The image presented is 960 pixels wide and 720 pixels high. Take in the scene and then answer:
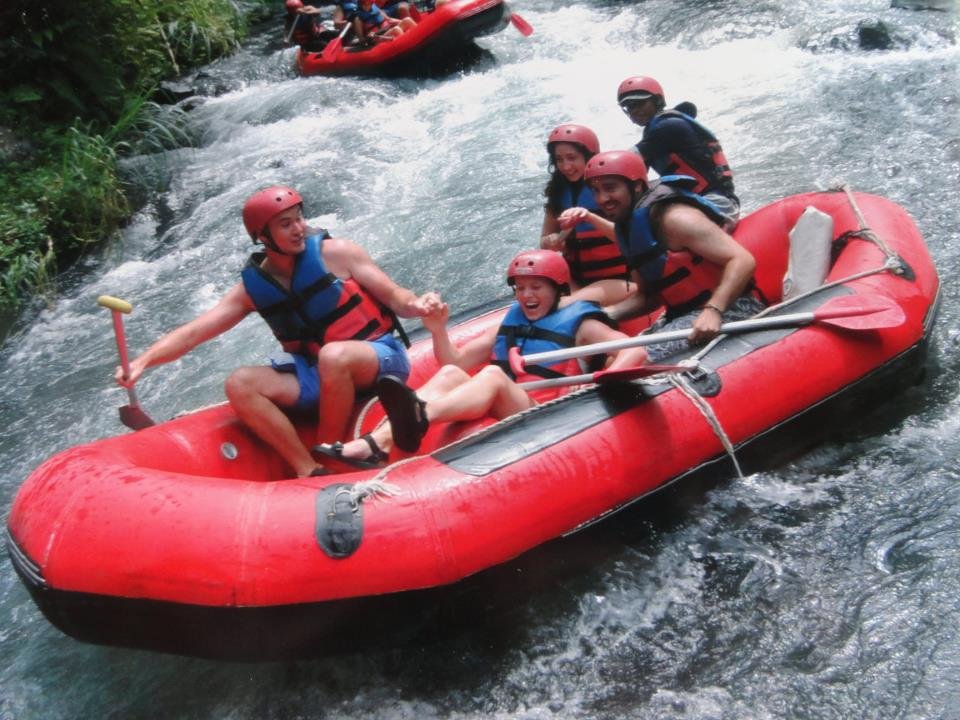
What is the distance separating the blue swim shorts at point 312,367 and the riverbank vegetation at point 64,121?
3.50m

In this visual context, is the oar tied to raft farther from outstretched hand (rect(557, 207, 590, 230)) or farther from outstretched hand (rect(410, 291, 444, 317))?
outstretched hand (rect(557, 207, 590, 230))

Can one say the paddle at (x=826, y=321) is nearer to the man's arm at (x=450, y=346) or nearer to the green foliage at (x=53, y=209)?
the man's arm at (x=450, y=346)

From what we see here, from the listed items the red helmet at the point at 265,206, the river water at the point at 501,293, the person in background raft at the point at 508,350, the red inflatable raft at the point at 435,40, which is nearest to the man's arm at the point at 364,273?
the person in background raft at the point at 508,350

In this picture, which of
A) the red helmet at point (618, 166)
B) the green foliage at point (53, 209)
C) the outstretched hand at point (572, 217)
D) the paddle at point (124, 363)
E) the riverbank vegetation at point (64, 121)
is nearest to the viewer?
the paddle at point (124, 363)

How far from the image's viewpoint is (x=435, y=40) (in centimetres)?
924

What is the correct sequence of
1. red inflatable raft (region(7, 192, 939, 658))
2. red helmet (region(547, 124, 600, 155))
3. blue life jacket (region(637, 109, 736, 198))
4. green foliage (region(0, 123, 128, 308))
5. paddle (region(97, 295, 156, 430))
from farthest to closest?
green foliage (region(0, 123, 128, 308))
blue life jacket (region(637, 109, 736, 198))
red helmet (region(547, 124, 600, 155))
paddle (region(97, 295, 156, 430))
red inflatable raft (region(7, 192, 939, 658))

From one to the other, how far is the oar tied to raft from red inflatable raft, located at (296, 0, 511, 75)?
21.2ft

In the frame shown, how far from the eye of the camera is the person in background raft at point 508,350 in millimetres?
3172

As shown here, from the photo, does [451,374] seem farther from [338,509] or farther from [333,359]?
[338,509]

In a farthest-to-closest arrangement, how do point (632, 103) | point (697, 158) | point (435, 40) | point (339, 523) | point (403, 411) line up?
1. point (435, 40)
2. point (632, 103)
3. point (697, 158)
4. point (403, 411)
5. point (339, 523)

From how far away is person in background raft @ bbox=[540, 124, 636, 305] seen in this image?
4043 mm

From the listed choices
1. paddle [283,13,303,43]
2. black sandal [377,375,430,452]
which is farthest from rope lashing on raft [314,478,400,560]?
paddle [283,13,303,43]

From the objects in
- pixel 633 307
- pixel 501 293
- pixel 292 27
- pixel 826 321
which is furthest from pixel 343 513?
pixel 292 27

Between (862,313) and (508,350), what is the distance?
1.26m
